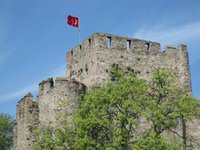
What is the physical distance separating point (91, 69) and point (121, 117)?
7.14 metres

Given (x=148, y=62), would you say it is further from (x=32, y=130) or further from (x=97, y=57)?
(x=32, y=130)

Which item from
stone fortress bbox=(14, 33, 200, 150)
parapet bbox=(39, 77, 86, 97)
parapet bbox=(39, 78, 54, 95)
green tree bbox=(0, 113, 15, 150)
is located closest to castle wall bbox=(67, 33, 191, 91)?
stone fortress bbox=(14, 33, 200, 150)

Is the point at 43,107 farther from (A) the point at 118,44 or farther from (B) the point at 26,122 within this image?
(A) the point at 118,44

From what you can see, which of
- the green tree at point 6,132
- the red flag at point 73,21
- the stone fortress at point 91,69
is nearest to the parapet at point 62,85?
the stone fortress at point 91,69

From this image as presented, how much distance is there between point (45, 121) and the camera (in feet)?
109

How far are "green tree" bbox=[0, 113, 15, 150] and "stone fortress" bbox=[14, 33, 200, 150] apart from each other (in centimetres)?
1978

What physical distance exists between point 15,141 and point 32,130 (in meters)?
2.46

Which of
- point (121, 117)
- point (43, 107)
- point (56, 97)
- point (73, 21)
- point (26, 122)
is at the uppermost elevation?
point (73, 21)

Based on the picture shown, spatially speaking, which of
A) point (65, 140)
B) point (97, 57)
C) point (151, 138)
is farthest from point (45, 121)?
point (151, 138)

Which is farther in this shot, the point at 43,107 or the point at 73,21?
the point at 73,21

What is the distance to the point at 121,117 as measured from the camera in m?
29.2

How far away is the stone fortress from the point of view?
3334cm

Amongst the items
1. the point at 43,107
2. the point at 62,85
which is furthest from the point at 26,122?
the point at 62,85

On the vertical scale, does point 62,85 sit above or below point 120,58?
below
